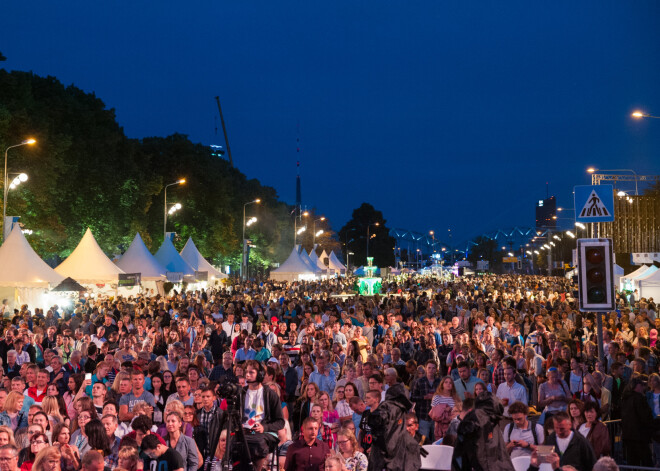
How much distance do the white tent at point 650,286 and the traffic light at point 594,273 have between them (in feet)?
82.1

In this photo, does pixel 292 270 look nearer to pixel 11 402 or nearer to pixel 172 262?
pixel 172 262

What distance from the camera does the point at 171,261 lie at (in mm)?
41156

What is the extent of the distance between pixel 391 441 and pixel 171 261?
35653 millimetres

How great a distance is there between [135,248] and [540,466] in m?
33.0

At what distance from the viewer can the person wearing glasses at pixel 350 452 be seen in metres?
7.38

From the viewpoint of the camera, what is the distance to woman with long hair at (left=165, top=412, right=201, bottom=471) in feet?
25.1

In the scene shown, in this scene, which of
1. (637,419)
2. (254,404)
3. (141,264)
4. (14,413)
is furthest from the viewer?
(141,264)

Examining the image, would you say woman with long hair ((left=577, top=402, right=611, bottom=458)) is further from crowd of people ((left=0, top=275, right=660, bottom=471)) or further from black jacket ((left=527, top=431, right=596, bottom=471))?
black jacket ((left=527, top=431, right=596, bottom=471))

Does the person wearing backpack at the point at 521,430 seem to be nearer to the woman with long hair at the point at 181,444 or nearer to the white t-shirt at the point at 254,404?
the white t-shirt at the point at 254,404

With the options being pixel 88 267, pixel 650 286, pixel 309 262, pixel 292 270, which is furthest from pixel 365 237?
pixel 88 267

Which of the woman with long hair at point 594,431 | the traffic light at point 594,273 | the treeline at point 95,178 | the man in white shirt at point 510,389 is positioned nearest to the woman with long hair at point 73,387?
the man in white shirt at point 510,389

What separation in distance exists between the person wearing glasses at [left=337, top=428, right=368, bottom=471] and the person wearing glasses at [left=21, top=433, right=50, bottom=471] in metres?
2.78

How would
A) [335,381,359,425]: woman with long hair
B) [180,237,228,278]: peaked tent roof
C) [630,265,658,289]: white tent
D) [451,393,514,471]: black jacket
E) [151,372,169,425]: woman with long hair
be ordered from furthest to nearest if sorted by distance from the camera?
1. [180,237,228,278]: peaked tent roof
2. [630,265,658,289]: white tent
3. [151,372,169,425]: woman with long hair
4. [335,381,359,425]: woman with long hair
5. [451,393,514,471]: black jacket

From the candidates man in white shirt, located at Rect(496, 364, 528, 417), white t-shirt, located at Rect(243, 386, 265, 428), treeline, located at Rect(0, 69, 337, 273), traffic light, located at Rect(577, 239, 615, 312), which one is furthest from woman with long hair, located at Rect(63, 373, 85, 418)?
treeline, located at Rect(0, 69, 337, 273)
